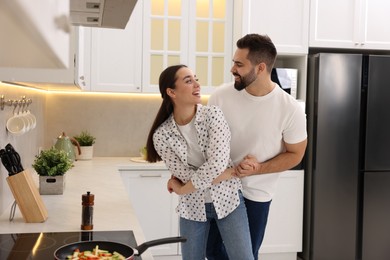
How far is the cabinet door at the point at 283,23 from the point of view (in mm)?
3680

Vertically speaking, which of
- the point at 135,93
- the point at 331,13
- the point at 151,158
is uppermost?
the point at 331,13

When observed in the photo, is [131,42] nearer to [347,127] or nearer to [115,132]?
[115,132]

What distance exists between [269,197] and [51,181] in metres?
1.06

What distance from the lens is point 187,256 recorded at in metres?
2.12

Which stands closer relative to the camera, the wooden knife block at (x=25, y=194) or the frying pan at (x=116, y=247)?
the frying pan at (x=116, y=247)

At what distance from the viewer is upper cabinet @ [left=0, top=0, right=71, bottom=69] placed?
178 millimetres

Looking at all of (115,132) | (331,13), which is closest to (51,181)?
(115,132)

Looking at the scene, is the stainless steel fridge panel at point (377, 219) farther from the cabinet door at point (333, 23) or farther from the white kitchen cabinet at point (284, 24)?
the cabinet door at point (333, 23)

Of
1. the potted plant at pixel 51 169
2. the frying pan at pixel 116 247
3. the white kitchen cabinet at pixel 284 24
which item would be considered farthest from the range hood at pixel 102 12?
the white kitchen cabinet at pixel 284 24

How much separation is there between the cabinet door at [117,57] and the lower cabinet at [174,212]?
0.72 metres

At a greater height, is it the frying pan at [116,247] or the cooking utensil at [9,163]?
the cooking utensil at [9,163]

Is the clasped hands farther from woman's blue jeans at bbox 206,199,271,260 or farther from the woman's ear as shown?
the woman's ear

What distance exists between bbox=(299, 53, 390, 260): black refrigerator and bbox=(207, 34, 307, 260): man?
4.78 feet

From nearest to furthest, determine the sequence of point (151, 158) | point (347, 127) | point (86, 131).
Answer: point (151, 158)
point (347, 127)
point (86, 131)
